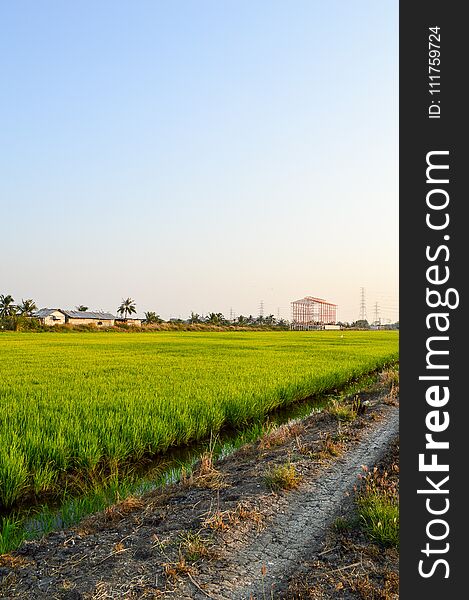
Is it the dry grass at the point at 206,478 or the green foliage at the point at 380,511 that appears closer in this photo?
the green foliage at the point at 380,511

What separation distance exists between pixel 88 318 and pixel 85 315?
1.06 metres

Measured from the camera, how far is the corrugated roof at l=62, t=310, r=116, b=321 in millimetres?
69856

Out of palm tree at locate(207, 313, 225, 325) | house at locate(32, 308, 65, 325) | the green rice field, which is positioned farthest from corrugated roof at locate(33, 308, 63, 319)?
the green rice field

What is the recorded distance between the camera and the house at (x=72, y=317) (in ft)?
215

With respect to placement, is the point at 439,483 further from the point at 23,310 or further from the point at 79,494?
the point at 23,310

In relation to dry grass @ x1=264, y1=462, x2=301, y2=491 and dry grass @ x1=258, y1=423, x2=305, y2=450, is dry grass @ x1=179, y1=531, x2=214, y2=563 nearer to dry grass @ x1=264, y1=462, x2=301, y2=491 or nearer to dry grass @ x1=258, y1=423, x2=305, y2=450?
dry grass @ x1=264, y1=462, x2=301, y2=491

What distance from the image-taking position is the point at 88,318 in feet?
235

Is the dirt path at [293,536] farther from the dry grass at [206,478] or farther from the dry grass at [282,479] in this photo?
the dry grass at [206,478]

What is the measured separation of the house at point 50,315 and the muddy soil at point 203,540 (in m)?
64.8

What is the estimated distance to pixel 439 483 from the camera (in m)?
1.50

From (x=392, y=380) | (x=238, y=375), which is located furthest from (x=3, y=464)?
(x=392, y=380)

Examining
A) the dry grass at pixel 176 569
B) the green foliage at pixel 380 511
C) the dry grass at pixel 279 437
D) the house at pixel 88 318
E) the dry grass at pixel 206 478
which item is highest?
the house at pixel 88 318

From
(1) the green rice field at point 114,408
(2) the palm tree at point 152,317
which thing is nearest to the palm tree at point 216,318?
(2) the palm tree at point 152,317

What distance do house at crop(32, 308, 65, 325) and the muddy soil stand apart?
6482 cm
